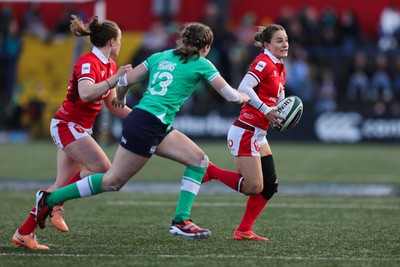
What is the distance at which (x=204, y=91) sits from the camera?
21766 mm

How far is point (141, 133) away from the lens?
6656 mm

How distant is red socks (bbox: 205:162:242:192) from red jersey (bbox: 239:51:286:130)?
0.49 metres

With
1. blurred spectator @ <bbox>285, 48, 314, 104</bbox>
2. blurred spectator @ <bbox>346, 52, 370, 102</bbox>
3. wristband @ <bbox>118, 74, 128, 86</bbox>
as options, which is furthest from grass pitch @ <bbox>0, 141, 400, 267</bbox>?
blurred spectator @ <bbox>346, 52, 370, 102</bbox>

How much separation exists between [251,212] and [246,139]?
637 mm

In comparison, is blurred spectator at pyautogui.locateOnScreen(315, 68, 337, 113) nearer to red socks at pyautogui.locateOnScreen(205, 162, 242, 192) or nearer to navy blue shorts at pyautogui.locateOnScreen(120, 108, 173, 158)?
red socks at pyautogui.locateOnScreen(205, 162, 242, 192)

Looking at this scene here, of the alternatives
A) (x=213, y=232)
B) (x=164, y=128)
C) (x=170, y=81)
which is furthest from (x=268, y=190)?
(x=170, y=81)

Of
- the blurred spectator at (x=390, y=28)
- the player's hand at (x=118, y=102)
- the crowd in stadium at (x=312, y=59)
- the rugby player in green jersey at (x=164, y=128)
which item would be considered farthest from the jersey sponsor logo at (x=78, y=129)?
the blurred spectator at (x=390, y=28)

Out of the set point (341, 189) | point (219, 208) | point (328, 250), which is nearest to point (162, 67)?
point (328, 250)

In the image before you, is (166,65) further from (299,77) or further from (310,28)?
(310,28)

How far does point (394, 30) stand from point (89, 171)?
16.8 metres

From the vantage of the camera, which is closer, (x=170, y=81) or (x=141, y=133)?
(x=141, y=133)

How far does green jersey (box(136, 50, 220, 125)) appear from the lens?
6.78 m

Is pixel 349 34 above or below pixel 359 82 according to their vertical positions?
above

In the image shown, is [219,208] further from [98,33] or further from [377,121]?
[377,121]
